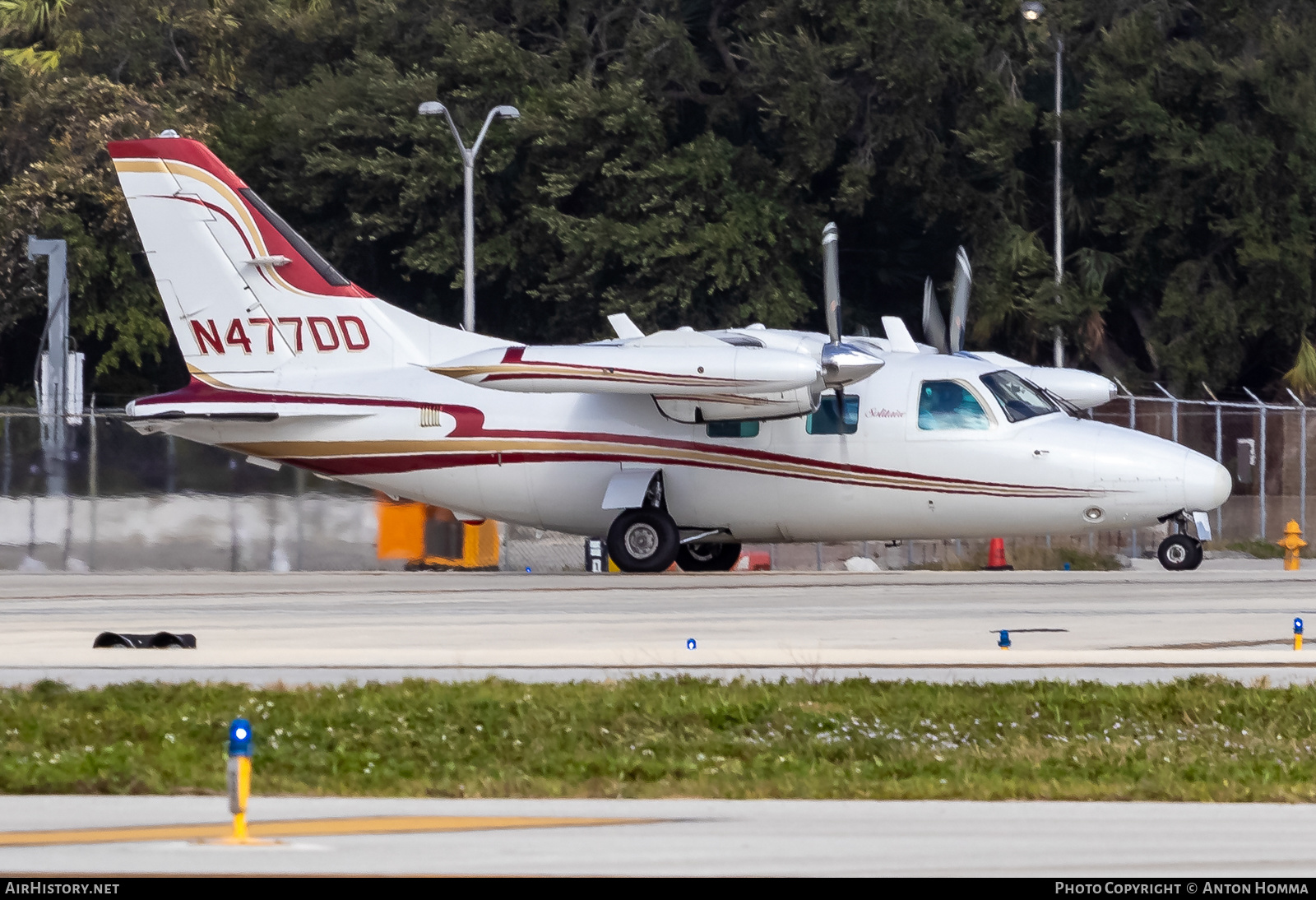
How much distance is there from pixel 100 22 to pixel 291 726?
55.6m

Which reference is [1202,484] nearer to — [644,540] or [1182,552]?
[1182,552]

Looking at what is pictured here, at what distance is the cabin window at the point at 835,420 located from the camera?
2394 centimetres

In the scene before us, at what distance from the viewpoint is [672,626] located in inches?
642

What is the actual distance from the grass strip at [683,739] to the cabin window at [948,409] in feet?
36.6

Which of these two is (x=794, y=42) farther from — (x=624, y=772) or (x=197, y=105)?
(x=624, y=772)

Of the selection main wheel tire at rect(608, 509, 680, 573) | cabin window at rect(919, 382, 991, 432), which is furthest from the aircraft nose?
main wheel tire at rect(608, 509, 680, 573)

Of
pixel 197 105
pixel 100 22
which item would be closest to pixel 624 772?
pixel 197 105

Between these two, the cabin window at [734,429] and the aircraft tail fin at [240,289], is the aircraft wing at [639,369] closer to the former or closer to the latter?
the cabin window at [734,429]

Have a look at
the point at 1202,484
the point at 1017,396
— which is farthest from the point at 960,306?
the point at 1202,484

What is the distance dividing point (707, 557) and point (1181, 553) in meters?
6.54

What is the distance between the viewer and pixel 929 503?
23797 mm

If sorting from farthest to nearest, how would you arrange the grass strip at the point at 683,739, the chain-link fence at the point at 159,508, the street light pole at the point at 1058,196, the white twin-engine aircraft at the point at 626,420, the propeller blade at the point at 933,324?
the street light pole at the point at 1058,196 < the chain-link fence at the point at 159,508 < the propeller blade at the point at 933,324 < the white twin-engine aircraft at the point at 626,420 < the grass strip at the point at 683,739

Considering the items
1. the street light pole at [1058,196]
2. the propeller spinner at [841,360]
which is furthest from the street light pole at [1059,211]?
the propeller spinner at [841,360]

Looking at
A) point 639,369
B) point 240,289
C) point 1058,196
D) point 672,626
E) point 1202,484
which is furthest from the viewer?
point 1058,196
